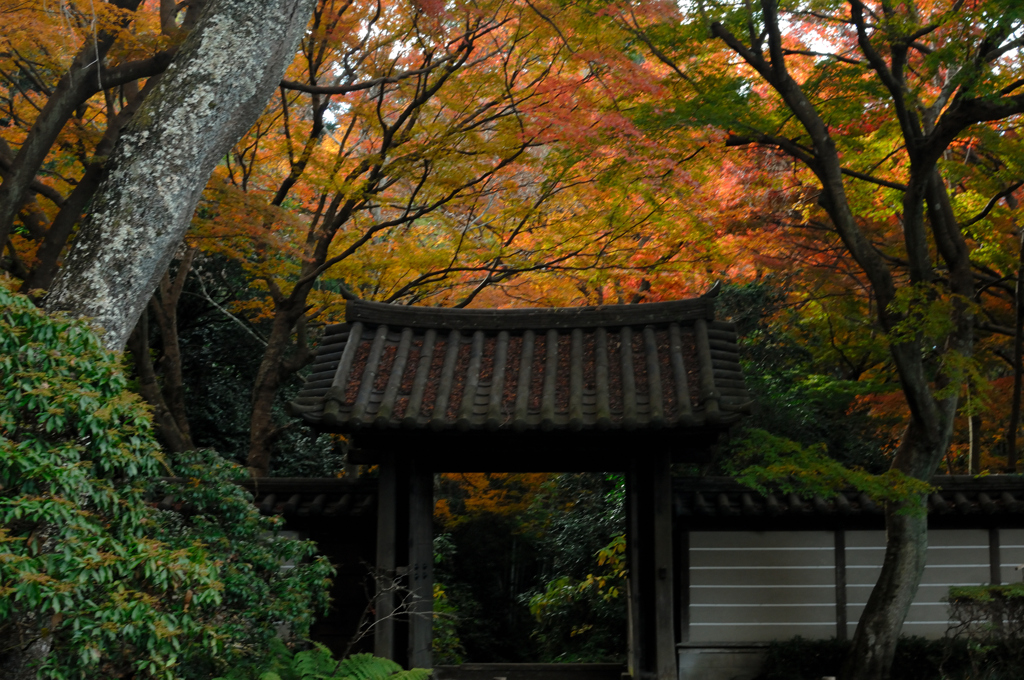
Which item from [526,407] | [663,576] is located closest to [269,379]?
[526,407]

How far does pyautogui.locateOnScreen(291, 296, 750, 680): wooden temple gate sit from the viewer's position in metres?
7.02

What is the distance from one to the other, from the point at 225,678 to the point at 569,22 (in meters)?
7.79

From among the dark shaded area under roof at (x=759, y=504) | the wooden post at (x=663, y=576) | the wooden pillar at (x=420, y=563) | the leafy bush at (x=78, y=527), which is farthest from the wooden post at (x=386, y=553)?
the leafy bush at (x=78, y=527)

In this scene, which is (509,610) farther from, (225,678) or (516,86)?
(225,678)

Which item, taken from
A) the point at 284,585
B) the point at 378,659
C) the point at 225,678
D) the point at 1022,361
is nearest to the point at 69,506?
the point at 225,678

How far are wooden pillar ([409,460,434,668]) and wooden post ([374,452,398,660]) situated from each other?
0.57 feet

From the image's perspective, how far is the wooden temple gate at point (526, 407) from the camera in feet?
23.0

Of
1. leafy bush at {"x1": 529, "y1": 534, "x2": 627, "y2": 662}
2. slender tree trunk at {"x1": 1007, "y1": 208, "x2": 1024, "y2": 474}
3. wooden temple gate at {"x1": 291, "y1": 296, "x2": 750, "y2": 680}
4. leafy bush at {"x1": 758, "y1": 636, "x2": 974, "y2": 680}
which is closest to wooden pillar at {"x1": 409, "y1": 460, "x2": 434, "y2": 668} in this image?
wooden temple gate at {"x1": 291, "y1": 296, "x2": 750, "y2": 680}

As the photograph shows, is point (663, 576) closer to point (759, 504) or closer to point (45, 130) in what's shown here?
point (759, 504)

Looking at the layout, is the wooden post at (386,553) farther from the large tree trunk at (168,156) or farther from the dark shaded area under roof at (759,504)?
→ the large tree trunk at (168,156)

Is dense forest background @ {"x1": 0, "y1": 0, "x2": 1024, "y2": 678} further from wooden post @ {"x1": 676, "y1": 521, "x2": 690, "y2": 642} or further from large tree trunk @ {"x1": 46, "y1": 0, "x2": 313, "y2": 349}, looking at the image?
wooden post @ {"x1": 676, "y1": 521, "x2": 690, "y2": 642}

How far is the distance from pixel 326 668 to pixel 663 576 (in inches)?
121

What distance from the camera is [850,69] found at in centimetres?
809

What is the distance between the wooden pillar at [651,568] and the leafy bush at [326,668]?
234 cm
